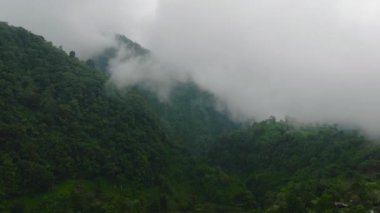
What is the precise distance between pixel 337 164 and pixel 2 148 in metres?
112

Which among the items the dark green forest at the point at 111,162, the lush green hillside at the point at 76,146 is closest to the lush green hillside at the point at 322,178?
→ the dark green forest at the point at 111,162

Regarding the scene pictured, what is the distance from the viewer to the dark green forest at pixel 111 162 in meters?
125

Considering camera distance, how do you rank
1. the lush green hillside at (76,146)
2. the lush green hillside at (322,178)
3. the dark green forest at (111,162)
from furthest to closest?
1. the lush green hillside at (76,146)
2. the dark green forest at (111,162)
3. the lush green hillside at (322,178)

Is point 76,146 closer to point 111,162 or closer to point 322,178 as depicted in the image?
point 111,162

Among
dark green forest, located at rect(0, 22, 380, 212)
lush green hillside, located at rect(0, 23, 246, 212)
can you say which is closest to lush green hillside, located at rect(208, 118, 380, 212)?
dark green forest, located at rect(0, 22, 380, 212)

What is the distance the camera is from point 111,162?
152250 mm

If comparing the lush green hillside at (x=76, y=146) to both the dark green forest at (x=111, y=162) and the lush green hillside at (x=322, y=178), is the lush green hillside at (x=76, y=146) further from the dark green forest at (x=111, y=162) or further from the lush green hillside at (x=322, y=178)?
the lush green hillside at (x=322, y=178)

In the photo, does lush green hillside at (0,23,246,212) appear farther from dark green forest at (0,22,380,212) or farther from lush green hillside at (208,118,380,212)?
lush green hillside at (208,118,380,212)

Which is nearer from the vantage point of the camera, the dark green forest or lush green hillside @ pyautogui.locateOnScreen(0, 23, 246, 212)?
the dark green forest

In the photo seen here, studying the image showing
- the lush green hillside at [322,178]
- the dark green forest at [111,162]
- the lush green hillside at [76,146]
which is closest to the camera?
the lush green hillside at [322,178]

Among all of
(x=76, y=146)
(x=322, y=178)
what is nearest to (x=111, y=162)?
(x=76, y=146)

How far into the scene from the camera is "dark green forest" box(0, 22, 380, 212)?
124981 millimetres

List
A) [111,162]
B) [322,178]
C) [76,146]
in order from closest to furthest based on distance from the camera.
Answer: [76,146], [111,162], [322,178]

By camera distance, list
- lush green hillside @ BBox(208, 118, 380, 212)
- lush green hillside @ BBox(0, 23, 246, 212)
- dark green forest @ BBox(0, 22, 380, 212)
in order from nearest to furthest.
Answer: lush green hillside @ BBox(208, 118, 380, 212)
dark green forest @ BBox(0, 22, 380, 212)
lush green hillside @ BBox(0, 23, 246, 212)
